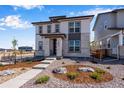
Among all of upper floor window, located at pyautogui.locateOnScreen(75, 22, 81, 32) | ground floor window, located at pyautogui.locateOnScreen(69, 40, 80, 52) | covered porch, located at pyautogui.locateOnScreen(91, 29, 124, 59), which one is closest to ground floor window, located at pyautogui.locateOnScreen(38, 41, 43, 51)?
ground floor window, located at pyautogui.locateOnScreen(69, 40, 80, 52)

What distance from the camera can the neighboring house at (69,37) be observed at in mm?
21531

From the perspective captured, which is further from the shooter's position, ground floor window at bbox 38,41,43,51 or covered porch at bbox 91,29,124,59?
ground floor window at bbox 38,41,43,51

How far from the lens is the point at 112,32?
73.8 ft

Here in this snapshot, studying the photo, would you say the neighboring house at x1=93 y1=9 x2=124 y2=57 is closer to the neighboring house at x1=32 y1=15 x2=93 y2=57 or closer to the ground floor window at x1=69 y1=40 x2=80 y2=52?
the neighboring house at x1=32 y1=15 x2=93 y2=57

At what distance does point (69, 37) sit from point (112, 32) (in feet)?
17.1

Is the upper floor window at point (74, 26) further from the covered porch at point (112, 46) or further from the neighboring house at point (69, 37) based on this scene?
the covered porch at point (112, 46)

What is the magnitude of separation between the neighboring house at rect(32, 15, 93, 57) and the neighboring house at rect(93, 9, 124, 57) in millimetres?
2972

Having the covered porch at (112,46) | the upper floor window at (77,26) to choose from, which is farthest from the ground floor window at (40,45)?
the covered porch at (112,46)

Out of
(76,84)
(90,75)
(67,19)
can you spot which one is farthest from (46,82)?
(67,19)

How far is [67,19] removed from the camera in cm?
2180

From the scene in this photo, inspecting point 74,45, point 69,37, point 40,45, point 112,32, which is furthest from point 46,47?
point 112,32

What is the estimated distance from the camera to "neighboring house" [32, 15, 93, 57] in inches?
848

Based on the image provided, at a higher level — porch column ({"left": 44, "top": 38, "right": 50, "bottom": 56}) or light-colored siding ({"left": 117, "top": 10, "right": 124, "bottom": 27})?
light-colored siding ({"left": 117, "top": 10, "right": 124, "bottom": 27})

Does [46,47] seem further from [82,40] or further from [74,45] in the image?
[82,40]
